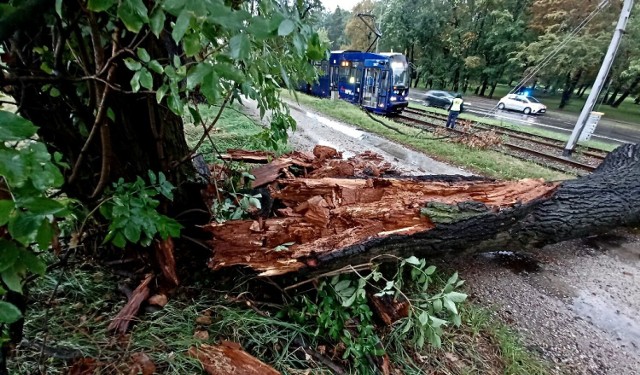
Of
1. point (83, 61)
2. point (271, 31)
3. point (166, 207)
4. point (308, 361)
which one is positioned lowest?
point (308, 361)

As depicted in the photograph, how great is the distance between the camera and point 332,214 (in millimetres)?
2430

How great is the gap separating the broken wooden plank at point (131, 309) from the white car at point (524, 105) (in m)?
24.8

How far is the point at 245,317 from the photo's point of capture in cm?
187

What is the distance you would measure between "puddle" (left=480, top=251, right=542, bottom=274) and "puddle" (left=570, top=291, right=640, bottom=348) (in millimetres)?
475

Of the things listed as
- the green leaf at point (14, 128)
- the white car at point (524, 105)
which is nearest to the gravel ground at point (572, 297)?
the green leaf at point (14, 128)

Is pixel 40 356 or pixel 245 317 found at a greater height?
pixel 40 356

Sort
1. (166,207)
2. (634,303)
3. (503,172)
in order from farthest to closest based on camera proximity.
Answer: (503,172), (634,303), (166,207)

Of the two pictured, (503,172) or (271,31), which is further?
(503,172)

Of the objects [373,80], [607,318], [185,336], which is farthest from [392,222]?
[373,80]

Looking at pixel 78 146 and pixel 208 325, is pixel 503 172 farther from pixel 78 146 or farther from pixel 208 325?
pixel 78 146

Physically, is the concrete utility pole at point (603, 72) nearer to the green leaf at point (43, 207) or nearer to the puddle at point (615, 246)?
the puddle at point (615, 246)

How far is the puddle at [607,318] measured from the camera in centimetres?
275

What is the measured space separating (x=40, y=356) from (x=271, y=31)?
1.80 m

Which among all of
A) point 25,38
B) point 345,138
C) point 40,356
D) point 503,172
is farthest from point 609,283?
point 345,138
